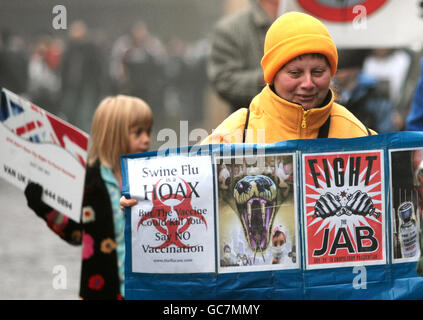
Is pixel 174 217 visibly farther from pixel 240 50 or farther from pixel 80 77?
pixel 80 77

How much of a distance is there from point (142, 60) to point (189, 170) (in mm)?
18646

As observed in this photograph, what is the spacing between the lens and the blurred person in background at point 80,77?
19516 mm

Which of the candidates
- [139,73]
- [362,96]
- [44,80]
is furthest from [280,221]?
[44,80]

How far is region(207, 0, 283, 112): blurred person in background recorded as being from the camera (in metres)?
6.12

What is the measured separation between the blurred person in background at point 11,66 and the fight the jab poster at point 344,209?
13.7 m

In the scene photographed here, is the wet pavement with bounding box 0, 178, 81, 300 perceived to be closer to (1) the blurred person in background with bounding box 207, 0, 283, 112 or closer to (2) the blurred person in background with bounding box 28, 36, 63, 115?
(1) the blurred person in background with bounding box 207, 0, 283, 112

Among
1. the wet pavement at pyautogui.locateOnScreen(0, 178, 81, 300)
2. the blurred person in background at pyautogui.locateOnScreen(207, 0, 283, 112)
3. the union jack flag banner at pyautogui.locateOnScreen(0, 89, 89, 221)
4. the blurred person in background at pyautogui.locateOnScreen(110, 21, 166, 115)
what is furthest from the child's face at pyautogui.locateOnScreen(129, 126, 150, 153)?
the blurred person in background at pyautogui.locateOnScreen(110, 21, 166, 115)

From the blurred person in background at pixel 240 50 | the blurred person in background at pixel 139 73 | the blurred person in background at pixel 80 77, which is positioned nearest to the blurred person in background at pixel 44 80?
the blurred person in background at pixel 80 77

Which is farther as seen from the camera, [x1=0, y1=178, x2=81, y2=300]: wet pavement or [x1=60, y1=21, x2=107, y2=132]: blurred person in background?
[x1=60, y1=21, x2=107, y2=132]: blurred person in background

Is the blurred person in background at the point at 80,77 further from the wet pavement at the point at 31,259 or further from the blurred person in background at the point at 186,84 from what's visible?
the wet pavement at the point at 31,259

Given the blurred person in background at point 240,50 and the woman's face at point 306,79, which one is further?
the blurred person in background at point 240,50

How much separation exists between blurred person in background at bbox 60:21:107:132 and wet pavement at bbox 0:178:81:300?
8995 millimetres
